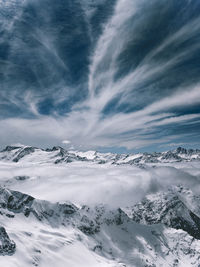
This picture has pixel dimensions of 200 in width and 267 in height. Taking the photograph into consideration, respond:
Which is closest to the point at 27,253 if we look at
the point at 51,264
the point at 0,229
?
the point at 51,264

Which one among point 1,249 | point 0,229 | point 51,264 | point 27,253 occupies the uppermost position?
point 0,229

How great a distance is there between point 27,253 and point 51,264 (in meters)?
25.1

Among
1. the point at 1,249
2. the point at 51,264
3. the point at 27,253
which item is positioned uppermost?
the point at 1,249

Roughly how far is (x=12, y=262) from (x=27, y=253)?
29.4m

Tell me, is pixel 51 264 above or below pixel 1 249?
below

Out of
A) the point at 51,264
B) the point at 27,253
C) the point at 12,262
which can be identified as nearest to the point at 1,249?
the point at 12,262

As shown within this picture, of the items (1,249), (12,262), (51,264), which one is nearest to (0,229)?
(1,249)

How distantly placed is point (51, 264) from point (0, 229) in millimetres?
63002

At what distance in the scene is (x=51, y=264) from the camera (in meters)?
198

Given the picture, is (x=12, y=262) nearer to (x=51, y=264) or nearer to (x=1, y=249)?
(x=1, y=249)

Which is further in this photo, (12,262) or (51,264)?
(51,264)

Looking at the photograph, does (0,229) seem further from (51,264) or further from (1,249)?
(51,264)

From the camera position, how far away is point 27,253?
19200 centimetres

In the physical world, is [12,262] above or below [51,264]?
above
